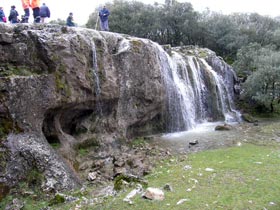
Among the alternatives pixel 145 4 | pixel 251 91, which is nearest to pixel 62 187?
pixel 251 91

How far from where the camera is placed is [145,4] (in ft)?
169

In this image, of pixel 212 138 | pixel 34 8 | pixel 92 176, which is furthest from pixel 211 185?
pixel 34 8

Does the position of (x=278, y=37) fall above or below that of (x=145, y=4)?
below

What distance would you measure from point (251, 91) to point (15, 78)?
78.1 ft

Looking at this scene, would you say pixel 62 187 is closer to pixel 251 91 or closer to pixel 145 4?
pixel 251 91

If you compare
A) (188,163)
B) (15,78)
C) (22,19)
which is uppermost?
(22,19)

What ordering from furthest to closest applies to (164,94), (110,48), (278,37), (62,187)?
1. (278,37)
2. (164,94)
3. (110,48)
4. (62,187)

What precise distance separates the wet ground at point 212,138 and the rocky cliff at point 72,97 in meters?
1.75

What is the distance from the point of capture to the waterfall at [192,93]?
2448 cm

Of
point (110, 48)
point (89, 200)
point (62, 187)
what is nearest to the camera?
point (89, 200)

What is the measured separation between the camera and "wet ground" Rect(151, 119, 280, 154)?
18.9m

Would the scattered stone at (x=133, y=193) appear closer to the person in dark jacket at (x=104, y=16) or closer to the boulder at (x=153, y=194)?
the boulder at (x=153, y=194)

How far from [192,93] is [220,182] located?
1679cm

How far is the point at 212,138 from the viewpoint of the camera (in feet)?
68.4
